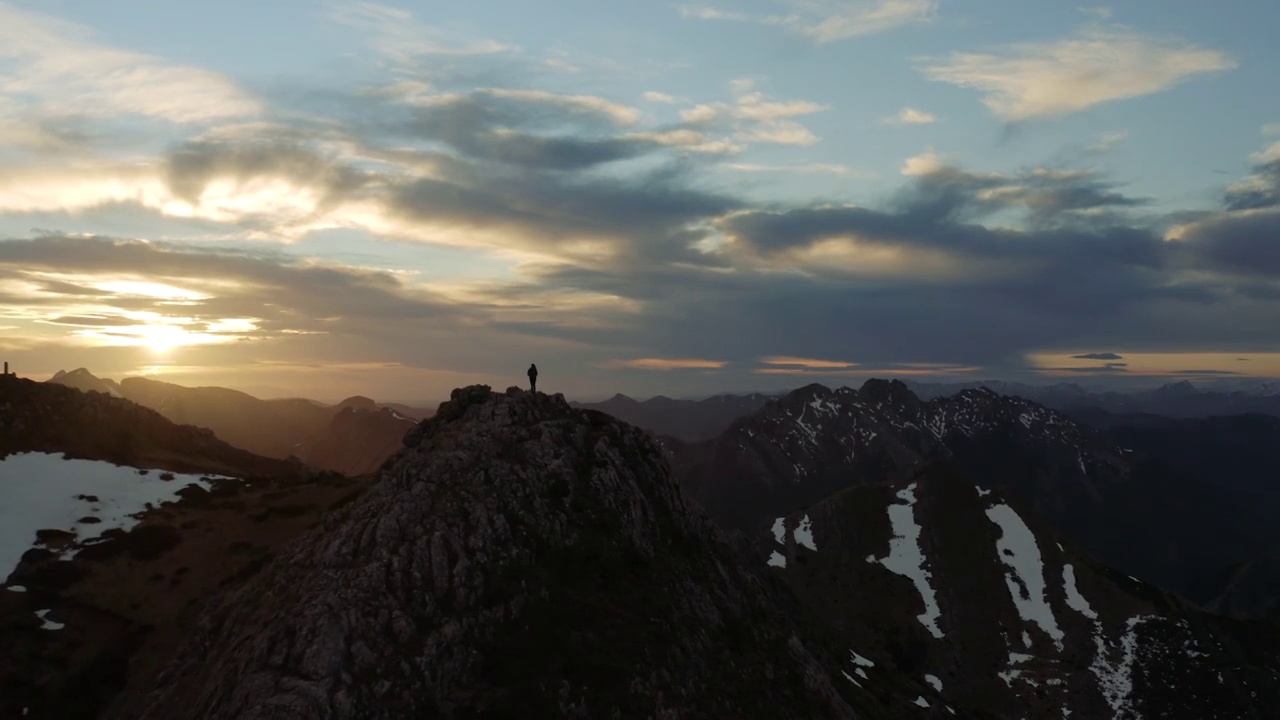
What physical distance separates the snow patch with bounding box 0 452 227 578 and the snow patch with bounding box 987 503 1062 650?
582ft

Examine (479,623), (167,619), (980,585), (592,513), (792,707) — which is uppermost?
(592,513)

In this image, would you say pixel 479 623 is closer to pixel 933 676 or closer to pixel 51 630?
pixel 51 630

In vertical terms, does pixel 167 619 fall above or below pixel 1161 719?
above

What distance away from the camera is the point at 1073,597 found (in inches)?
6875

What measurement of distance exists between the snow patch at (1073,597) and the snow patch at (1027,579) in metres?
5.48

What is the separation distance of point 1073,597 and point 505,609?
6976 inches

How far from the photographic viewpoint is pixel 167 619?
62.9 m

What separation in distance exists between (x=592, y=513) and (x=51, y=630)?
48.0 metres

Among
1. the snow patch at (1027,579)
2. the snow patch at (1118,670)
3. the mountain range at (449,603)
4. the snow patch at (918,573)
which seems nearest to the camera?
the mountain range at (449,603)

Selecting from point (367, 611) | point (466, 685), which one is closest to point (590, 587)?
point (466, 685)

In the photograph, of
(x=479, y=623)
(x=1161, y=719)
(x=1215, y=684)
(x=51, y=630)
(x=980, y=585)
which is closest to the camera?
(x=479, y=623)

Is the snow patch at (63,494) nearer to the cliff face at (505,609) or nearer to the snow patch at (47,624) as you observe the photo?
the snow patch at (47,624)

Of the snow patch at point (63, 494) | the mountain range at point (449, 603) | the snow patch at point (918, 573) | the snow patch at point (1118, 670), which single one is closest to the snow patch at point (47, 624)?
the mountain range at point (449, 603)

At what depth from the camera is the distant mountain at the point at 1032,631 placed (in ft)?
460
